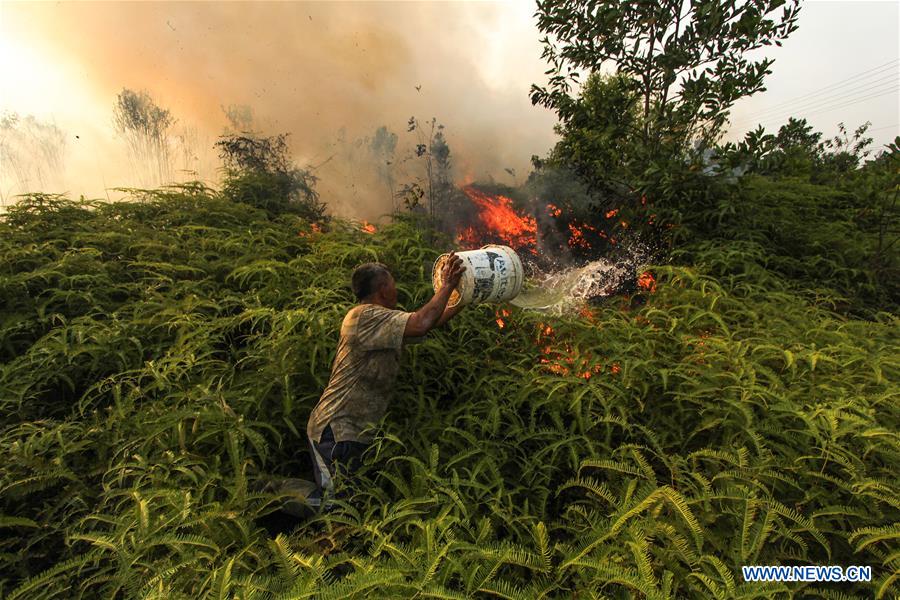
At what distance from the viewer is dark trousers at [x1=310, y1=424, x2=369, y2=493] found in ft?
7.52

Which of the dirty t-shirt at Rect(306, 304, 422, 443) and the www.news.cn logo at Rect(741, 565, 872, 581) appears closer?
the www.news.cn logo at Rect(741, 565, 872, 581)

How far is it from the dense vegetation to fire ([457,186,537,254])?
5.19 meters

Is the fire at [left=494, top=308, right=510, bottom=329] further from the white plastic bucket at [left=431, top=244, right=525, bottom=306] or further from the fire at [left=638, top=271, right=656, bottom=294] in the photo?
the fire at [left=638, top=271, right=656, bottom=294]

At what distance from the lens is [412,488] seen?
2104mm

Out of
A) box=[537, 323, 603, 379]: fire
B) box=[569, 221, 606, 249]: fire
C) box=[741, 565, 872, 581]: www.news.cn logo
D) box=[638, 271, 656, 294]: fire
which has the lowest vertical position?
box=[741, 565, 872, 581]: www.news.cn logo

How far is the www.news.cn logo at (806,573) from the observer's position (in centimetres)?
145

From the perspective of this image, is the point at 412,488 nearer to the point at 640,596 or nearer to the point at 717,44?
the point at 640,596

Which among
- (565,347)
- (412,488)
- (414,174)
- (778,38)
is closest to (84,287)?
(412,488)

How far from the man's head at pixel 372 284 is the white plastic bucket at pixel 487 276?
12.7 inches

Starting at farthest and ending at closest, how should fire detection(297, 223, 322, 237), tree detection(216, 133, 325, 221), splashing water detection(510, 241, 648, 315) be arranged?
tree detection(216, 133, 325, 221) < fire detection(297, 223, 322, 237) < splashing water detection(510, 241, 648, 315)

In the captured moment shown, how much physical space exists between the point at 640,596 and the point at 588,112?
222 inches

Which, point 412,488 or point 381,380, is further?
point 381,380

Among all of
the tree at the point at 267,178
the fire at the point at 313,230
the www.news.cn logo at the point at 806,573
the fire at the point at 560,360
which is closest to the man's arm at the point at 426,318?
the fire at the point at 560,360

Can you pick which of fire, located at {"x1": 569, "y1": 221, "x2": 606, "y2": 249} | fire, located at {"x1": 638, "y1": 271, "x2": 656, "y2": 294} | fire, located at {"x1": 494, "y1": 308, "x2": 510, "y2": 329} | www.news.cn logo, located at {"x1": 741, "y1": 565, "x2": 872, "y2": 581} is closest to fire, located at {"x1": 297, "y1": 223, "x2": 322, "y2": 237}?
fire, located at {"x1": 494, "y1": 308, "x2": 510, "y2": 329}
